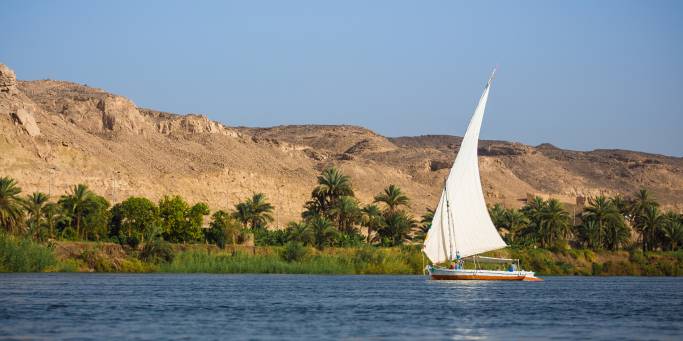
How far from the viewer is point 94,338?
26547 millimetres

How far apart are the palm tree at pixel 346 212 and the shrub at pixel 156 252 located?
664 inches

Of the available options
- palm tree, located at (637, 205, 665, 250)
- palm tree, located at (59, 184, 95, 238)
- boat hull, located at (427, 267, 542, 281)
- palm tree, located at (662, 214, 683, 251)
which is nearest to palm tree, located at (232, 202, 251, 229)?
palm tree, located at (59, 184, 95, 238)

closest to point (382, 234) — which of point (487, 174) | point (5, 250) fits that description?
point (5, 250)

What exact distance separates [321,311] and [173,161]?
293 feet

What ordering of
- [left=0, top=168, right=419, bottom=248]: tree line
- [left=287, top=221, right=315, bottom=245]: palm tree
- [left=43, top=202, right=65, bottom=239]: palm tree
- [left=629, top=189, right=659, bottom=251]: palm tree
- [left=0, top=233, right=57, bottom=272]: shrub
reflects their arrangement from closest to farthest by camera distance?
[left=0, top=233, right=57, bottom=272]: shrub
[left=43, top=202, right=65, bottom=239]: palm tree
[left=0, top=168, right=419, bottom=248]: tree line
[left=287, top=221, right=315, bottom=245]: palm tree
[left=629, top=189, right=659, bottom=251]: palm tree

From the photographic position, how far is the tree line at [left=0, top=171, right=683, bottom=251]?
71.0 metres

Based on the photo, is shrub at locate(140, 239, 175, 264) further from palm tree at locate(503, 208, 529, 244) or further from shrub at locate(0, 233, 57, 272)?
palm tree at locate(503, 208, 529, 244)

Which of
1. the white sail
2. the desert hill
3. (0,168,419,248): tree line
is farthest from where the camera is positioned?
the desert hill

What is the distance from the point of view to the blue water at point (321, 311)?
95.0ft

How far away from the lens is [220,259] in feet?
229

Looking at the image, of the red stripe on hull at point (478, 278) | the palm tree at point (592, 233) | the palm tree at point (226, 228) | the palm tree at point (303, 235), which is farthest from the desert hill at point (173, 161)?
the red stripe on hull at point (478, 278)

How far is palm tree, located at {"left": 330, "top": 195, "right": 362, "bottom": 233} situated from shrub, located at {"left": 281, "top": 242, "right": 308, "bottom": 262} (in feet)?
33.4

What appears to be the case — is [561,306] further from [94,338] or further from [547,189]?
[547,189]

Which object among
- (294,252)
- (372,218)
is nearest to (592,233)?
(372,218)
